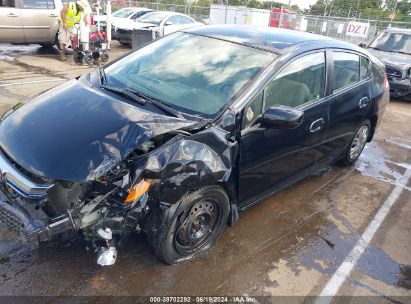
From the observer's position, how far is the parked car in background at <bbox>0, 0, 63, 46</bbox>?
10.2 m

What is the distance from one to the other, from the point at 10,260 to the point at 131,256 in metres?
0.93

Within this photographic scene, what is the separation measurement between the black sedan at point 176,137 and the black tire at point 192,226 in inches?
0.4

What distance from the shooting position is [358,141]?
5105mm

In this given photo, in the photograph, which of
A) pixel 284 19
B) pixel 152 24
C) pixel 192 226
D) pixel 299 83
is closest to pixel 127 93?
pixel 192 226

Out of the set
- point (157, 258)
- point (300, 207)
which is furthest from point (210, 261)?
point (300, 207)

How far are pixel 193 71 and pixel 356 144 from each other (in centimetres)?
282

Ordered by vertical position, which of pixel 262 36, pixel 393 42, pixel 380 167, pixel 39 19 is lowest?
pixel 380 167

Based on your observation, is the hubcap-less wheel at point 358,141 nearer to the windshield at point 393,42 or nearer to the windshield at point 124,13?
the windshield at point 393,42

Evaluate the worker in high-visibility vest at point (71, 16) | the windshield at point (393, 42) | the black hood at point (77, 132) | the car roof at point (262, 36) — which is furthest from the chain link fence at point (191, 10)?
the black hood at point (77, 132)

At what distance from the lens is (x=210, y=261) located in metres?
3.16

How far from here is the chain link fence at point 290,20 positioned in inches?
804

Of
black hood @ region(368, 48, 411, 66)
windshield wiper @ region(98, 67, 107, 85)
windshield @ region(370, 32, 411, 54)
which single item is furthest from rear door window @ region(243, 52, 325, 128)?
windshield @ region(370, 32, 411, 54)

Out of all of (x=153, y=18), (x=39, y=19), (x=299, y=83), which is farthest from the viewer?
(x=153, y=18)

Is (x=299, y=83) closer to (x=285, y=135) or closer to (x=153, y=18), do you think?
(x=285, y=135)
